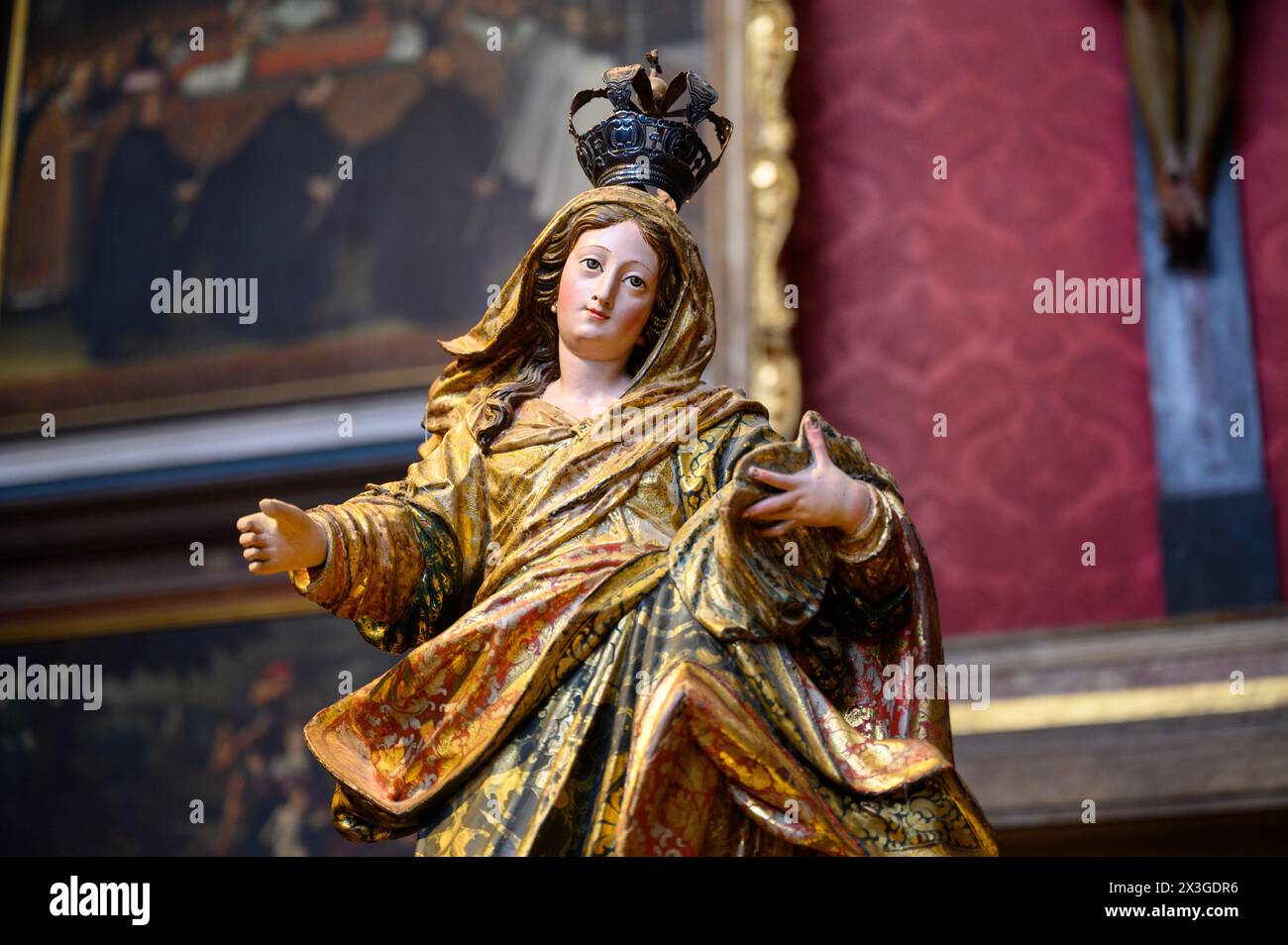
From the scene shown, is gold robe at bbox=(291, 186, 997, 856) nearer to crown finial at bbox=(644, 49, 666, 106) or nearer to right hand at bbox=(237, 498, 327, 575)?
right hand at bbox=(237, 498, 327, 575)

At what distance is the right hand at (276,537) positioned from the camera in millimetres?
3236

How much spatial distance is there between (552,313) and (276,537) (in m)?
0.83

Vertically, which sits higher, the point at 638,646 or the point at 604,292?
the point at 604,292

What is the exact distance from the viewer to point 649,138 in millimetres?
3748

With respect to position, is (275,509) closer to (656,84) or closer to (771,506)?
(771,506)

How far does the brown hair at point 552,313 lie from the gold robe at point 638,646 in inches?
1.1

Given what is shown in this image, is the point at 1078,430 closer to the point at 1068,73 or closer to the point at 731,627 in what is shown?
the point at 1068,73

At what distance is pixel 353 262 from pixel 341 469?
1.06m

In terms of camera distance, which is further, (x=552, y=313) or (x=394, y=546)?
(x=552, y=313)

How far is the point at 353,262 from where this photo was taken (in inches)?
295

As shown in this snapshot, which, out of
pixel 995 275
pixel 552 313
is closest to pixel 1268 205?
pixel 995 275

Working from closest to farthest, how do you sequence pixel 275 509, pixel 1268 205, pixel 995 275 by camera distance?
1. pixel 275 509
2. pixel 1268 205
3. pixel 995 275

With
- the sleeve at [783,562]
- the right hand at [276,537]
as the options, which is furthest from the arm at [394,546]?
the sleeve at [783,562]
